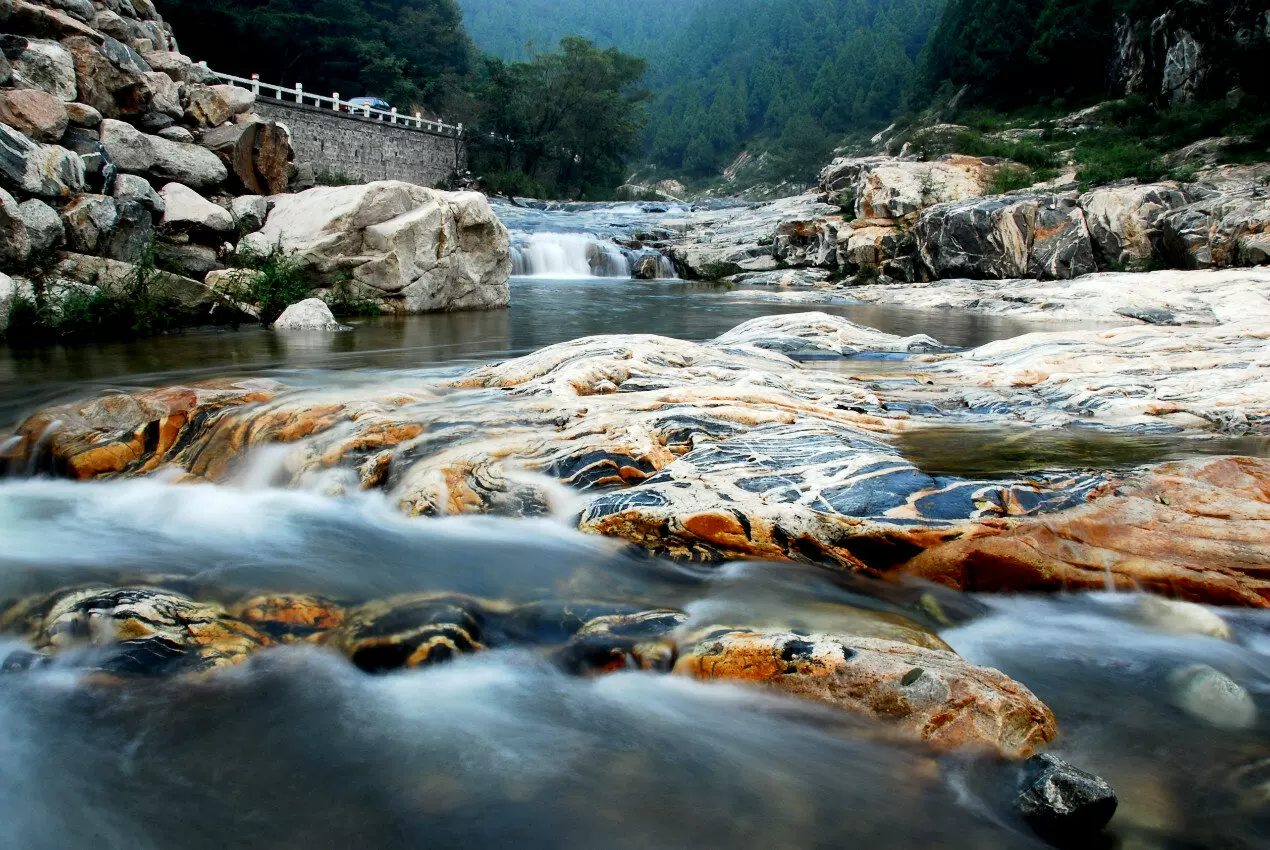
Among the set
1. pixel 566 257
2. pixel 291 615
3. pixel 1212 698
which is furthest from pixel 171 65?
pixel 1212 698

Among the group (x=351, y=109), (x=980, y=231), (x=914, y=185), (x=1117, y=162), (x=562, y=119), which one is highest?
(x=562, y=119)

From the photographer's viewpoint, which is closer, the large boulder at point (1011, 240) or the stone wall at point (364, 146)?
the large boulder at point (1011, 240)

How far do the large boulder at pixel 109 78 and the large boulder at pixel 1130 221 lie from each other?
1685 centimetres

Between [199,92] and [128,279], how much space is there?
196 inches

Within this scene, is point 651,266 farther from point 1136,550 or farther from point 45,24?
point 1136,550

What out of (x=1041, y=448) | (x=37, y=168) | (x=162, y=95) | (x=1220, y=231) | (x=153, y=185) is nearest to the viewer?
(x=1041, y=448)

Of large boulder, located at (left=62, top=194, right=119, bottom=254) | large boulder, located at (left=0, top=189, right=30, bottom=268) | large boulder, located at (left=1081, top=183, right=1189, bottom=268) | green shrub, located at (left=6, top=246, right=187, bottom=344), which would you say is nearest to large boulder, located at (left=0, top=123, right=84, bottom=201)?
large boulder, located at (left=62, top=194, right=119, bottom=254)

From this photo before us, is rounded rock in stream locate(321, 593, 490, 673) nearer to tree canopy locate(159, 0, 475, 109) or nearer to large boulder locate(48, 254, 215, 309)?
large boulder locate(48, 254, 215, 309)

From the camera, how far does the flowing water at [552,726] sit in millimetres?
2072

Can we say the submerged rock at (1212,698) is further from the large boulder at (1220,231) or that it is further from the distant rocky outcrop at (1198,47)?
the distant rocky outcrop at (1198,47)

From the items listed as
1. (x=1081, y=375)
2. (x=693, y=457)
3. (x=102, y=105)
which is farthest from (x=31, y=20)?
(x=1081, y=375)

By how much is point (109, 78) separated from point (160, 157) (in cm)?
133

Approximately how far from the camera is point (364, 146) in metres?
33.9

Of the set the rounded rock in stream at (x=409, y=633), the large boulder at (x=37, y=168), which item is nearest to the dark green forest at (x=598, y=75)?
the large boulder at (x=37, y=168)
